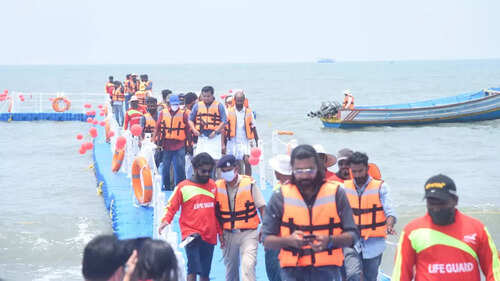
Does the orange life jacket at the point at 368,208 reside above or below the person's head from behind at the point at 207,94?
below

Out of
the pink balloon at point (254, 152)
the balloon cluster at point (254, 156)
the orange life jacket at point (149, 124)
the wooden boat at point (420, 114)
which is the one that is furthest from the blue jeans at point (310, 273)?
the wooden boat at point (420, 114)

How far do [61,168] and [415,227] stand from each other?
67.1ft

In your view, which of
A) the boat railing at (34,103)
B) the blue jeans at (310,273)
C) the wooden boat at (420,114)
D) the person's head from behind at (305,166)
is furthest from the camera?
the wooden boat at (420,114)

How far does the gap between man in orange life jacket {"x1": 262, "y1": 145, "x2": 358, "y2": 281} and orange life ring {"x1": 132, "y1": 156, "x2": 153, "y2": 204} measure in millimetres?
6406

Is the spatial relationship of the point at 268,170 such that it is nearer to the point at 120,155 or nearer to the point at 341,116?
the point at 120,155

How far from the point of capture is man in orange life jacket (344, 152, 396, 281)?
248 inches

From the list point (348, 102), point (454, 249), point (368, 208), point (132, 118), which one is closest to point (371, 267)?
point (368, 208)

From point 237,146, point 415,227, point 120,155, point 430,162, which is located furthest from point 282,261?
point 430,162

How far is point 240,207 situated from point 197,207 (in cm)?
39

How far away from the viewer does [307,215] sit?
4.74m

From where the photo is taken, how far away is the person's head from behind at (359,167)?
6258mm

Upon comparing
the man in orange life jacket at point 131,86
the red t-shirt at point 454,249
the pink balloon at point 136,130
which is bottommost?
the red t-shirt at point 454,249

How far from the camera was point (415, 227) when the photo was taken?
177 inches

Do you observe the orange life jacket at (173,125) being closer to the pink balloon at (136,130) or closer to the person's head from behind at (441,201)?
the pink balloon at (136,130)
